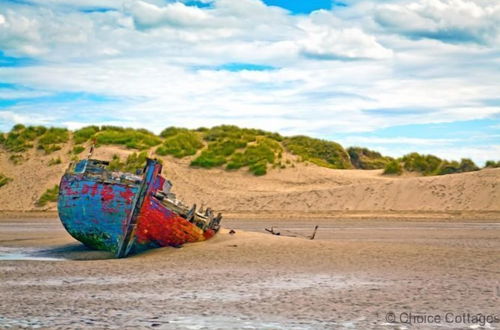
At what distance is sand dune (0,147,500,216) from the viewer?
103 feet

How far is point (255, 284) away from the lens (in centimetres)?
1239

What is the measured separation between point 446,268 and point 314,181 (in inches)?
947

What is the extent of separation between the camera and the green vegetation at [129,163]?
39112 millimetres

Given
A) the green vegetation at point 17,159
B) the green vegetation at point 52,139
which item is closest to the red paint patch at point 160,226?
the green vegetation at point 17,159

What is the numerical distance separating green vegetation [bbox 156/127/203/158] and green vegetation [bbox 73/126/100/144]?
4.59 meters

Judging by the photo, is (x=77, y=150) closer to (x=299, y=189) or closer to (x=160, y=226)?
(x=299, y=189)

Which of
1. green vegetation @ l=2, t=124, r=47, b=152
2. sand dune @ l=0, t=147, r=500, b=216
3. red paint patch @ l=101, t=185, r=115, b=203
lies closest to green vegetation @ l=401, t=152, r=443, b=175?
sand dune @ l=0, t=147, r=500, b=216

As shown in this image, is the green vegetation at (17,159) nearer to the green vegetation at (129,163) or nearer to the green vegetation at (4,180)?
the green vegetation at (4,180)

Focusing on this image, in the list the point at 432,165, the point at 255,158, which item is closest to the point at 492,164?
the point at 432,165

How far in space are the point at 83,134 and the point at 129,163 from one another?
6.00 m

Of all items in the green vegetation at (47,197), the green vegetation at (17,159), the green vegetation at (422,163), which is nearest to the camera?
the green vegetation at (47,197)

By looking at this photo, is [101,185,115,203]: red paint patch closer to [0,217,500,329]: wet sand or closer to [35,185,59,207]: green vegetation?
[0,217,500,329]: wet sand

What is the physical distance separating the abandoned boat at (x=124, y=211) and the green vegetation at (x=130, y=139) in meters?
24.8

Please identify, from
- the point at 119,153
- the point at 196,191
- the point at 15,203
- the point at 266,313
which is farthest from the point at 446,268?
the point at 119,153
